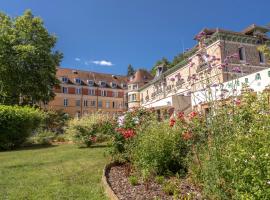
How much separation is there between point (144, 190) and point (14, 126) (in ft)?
48.2

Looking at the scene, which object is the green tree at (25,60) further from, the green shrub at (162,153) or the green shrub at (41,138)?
the green shrub at (162,153)

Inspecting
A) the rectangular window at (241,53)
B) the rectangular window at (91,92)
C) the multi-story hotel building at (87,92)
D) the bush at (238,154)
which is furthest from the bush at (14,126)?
the rectangular window at (91,92)

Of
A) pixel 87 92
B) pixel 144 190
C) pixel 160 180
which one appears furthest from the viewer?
pixel 87 92

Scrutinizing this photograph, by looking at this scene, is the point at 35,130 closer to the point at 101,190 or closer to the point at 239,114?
the point at 101,190

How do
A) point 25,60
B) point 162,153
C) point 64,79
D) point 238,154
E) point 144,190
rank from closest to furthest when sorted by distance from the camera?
point 238,154 < point 144,190 < point 162,153 < point 25,60 < point 64,79

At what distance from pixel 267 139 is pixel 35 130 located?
1991cm

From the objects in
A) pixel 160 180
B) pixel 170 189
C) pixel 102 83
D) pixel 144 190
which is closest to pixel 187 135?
pixel 160 180

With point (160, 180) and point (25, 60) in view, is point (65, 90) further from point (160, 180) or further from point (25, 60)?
point (160, 180)

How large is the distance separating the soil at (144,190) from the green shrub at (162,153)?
1.40ft

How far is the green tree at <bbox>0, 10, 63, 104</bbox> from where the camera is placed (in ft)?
96.0

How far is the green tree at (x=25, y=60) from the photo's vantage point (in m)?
29.3

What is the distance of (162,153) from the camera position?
6.11 m

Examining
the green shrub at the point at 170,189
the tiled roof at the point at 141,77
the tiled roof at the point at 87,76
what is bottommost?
the green shrub at the point at 170,189

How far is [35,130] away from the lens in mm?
20609
